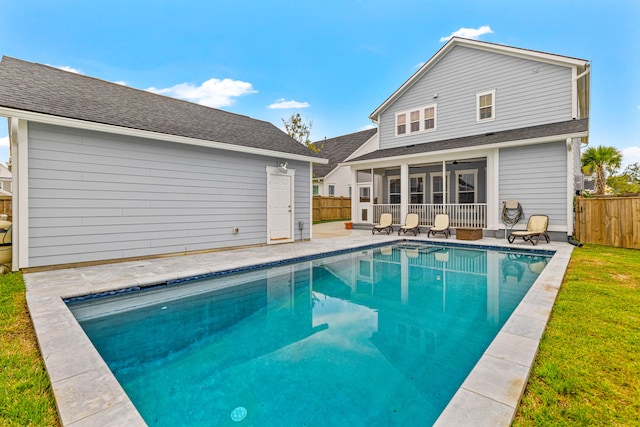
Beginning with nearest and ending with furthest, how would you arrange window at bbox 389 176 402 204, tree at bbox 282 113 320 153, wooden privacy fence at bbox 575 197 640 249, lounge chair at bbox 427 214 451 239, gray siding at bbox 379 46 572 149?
wooden privacy fence at bbox 575 197 640 249 → gray siding at bbox 379 46 572 149 → lounge chair at bbox 427 214 451 239 → window at bbox 389 176 402 204 → tree at bbox 282 113 320 153

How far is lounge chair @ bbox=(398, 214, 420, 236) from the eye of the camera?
11.8m

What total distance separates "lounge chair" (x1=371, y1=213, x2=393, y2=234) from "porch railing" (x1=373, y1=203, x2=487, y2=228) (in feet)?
1.62

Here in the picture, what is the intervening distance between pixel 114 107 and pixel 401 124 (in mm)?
11198

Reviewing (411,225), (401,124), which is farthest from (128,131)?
(401,124)

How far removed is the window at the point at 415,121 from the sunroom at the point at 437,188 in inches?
66.9

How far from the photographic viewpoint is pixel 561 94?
33.3 ft

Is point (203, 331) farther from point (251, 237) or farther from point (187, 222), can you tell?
point (251, 237)

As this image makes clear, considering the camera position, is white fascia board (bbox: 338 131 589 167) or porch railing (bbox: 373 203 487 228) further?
porch railing (bbox: 373 203 487 228)

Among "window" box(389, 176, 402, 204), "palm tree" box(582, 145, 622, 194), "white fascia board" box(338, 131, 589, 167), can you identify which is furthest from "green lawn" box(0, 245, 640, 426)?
"palm tree" box(582, 145, 622, 194)

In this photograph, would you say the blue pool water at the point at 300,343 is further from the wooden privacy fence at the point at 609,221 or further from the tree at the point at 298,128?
the tree at the point at 298,128

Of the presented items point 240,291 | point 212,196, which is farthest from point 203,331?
point 212,196

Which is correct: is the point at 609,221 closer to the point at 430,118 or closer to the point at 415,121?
the point at 430,118

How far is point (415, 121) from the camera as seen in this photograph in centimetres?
1361

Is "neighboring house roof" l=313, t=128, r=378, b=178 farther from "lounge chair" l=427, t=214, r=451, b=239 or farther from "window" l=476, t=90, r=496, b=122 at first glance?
"lounge chair" l=427, t=214, r=451, b=239
